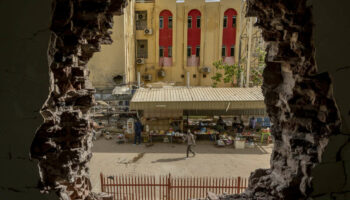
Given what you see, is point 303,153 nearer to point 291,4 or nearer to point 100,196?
point 291,4

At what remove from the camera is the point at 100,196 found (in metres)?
4.34

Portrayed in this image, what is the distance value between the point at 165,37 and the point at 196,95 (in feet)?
37.4

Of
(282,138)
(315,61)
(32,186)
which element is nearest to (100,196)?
(32,186)

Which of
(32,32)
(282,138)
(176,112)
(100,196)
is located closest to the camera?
(32,32)

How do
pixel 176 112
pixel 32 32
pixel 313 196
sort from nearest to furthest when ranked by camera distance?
pixel 32 32 < pixel 313 196 < pixel 176 112

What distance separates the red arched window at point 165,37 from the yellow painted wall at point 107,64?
444cm

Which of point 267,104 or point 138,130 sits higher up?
point 267,104

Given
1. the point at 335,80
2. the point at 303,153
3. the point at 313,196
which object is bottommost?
the point at 313,196

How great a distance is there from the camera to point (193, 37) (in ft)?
73.2

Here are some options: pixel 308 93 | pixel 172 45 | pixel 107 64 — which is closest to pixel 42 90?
pixel 308 93

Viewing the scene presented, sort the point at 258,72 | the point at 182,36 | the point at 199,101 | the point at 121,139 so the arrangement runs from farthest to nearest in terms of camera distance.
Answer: the point at 182,36 < the point at 258,72 < the point at 121,139 < the point at 199,101

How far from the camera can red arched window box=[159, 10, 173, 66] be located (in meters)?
21.9

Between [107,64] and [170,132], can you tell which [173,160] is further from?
[107,64]

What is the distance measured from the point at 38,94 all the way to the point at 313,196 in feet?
11.7
